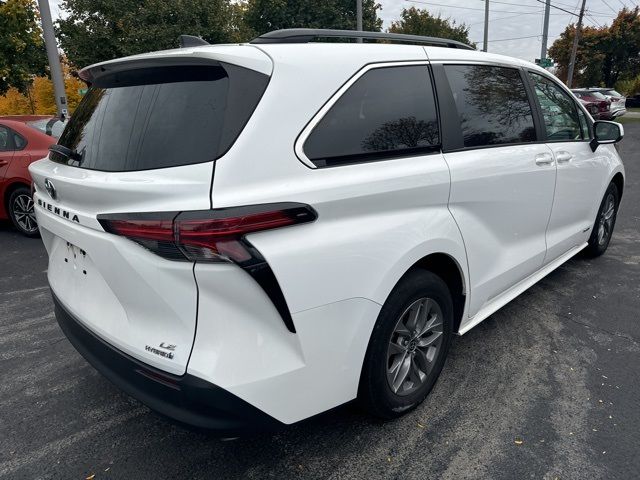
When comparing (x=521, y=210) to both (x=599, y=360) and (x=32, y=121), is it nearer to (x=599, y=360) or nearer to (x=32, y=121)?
(x=599, y=360)

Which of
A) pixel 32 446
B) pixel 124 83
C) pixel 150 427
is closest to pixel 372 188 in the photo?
pixel 124 83

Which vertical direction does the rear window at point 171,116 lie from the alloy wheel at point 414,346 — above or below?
above

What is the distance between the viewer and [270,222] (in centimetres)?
177

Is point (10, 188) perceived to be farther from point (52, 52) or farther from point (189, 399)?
point (189, 399)

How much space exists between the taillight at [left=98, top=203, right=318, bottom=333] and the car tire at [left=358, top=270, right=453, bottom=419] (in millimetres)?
627

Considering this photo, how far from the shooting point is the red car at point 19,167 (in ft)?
20.9

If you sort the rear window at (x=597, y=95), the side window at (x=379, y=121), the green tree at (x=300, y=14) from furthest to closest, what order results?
the green tree at (x=300, y=14)
the rear window at (x=597, y=95)
the side window at (x=379, y=121)

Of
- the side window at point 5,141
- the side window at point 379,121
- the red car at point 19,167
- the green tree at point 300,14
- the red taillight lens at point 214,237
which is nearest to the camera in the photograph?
the red taillight lens at point 214,237

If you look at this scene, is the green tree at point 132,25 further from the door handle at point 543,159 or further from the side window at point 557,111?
the door handle at point 543,159

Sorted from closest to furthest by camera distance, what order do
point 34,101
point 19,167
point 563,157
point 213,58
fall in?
point 213,58 → point 563,157 → point 19,167 → point 34,101

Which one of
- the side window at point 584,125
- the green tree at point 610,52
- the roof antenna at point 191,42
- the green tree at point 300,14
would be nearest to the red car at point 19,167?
the roof antenna at point 191,42

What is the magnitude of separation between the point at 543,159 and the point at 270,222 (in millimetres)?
2357

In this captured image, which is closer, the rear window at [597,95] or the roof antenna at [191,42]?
the roof antenna at [191,42]

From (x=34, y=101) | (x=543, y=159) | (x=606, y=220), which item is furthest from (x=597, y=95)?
(x=34, y=101)
